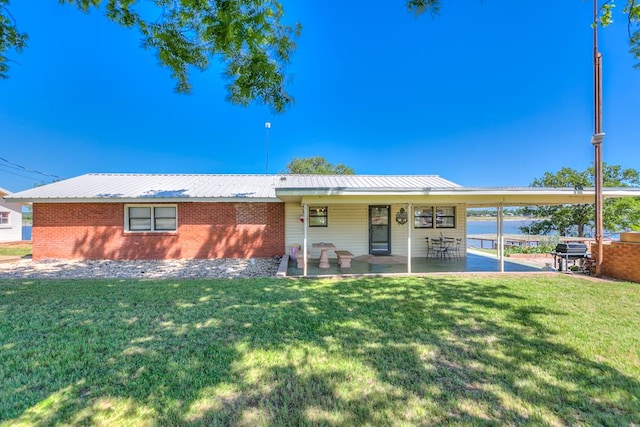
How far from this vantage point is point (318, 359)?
309 cm

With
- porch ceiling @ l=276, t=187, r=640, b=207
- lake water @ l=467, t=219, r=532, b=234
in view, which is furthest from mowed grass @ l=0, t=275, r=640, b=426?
lake water @ l=467, t=219, r=532, b=234

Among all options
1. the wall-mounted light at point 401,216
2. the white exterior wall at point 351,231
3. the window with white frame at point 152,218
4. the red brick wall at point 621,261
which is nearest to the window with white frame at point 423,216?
the white exterior wall at point 351,231

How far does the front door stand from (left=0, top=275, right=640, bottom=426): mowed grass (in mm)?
5726

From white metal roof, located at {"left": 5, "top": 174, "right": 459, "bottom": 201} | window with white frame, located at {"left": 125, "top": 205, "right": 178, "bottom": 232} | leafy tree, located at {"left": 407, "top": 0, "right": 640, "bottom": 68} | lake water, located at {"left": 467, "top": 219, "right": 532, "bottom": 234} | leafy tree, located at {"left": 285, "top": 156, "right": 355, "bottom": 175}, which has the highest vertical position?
leafy tree, located at {"left": 285, "top": 156, "right": 355, "bottom": 175}

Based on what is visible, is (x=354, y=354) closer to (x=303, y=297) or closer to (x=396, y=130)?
(x=303, y=297)

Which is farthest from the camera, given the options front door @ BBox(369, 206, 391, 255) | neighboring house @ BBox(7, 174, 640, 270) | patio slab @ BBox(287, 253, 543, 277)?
front door @ BBox(369, 206, 391, 255)

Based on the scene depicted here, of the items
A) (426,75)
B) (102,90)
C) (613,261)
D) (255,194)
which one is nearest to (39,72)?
(102,90)

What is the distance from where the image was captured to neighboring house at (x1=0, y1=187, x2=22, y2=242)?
19375 millimetres

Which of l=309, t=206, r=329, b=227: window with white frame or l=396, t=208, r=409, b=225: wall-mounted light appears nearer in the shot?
l=309, t=206, r=329, b=227: window with white frame

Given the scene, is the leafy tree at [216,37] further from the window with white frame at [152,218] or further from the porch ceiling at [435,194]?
the window with white frame at [152,218]

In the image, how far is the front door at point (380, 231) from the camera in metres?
11.3

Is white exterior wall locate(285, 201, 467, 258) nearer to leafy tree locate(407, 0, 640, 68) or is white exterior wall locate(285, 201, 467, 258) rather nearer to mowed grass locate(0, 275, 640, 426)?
mowed grass locate(0, 275, 640, 426)

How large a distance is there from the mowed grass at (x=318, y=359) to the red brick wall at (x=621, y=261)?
1.94 meters

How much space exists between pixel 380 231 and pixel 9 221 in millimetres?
26727
